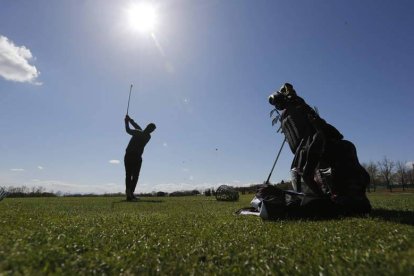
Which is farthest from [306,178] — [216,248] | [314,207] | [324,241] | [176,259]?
[176,259]

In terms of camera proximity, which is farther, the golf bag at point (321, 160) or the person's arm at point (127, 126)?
the person's arm at point (127, 126)

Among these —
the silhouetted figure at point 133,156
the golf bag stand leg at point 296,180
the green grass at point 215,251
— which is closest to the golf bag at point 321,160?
the golf bag stand leg at point 296,180

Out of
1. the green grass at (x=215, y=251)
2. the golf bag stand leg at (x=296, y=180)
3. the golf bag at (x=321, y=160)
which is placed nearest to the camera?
the green grass at (x=215, y=251)

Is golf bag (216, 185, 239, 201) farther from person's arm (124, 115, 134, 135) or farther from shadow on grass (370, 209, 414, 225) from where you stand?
shadow on grass (370, 209, 414, 225)

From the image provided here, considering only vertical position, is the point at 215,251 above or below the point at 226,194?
below

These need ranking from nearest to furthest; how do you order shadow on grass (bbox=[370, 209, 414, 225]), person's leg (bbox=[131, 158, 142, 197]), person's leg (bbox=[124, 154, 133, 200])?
shadow on grass (bbox=[370, 209, 414, 225])
person's leg (bbox=[124, 154, 133, 200])
person's leg (bbox=[131, 158, 142, 197])

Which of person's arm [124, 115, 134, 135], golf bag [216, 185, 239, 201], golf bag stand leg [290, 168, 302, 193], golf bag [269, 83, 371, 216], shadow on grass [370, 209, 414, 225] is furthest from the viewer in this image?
golf bag [216, 185, 239, 201]

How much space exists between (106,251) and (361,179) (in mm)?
6606

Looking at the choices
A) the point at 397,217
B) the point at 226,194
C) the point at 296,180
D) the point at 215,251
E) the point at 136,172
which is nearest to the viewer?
the point at 215,251

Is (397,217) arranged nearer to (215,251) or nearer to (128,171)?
(215,251)

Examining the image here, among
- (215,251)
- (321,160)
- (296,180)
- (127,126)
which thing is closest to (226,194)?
(127,126)

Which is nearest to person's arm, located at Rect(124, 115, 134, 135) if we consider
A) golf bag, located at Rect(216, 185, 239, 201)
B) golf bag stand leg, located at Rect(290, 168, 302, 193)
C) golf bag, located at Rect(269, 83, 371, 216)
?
golf bag, located at Rect(216, 185, 239, 201)

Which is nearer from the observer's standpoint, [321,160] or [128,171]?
[321,160]

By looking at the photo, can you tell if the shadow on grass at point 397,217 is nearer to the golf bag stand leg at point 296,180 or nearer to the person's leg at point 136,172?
the golf bag stand leg at point 296,180
